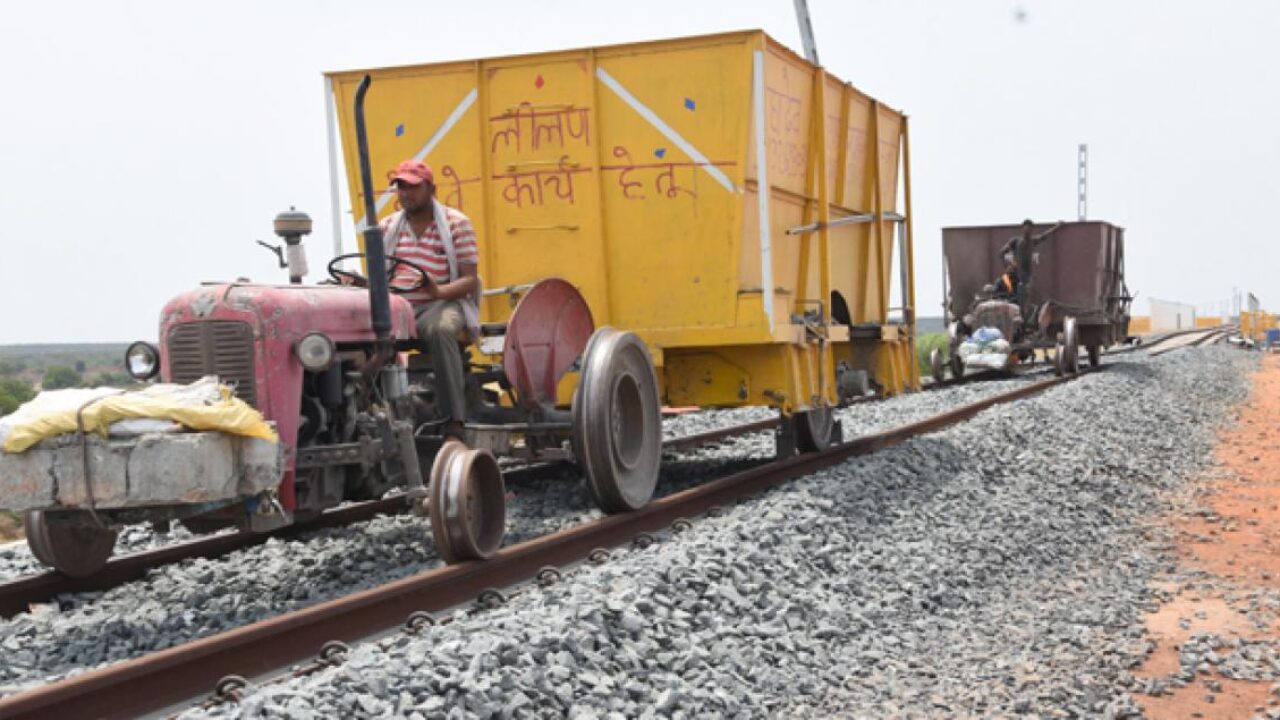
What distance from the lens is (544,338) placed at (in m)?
7.20

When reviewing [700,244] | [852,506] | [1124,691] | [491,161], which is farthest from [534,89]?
[1124,691]

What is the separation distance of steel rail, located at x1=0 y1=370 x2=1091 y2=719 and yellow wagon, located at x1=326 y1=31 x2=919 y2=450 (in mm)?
1302

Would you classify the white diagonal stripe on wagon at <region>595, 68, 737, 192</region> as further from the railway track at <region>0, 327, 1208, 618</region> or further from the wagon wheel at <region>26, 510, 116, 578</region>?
the wagon wheel at <region>26, 510, 116, 578</region>

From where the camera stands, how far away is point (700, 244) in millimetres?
8070

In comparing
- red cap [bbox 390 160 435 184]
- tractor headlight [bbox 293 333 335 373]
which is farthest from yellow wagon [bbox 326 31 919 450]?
tractor headlight [bbox 293 333 335 373]

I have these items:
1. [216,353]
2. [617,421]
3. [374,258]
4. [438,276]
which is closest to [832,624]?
[617,421]

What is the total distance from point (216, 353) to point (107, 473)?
792mm

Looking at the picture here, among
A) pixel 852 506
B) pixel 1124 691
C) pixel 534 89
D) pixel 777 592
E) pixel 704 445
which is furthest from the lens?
pixel 704 445

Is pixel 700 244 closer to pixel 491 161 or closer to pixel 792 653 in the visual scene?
pixel 491 161

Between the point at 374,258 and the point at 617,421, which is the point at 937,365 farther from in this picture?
the point at 374,258

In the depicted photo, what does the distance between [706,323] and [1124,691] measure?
3808mm

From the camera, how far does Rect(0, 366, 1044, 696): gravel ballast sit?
5094 millimetres

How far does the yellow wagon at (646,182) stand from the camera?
8.00 metres

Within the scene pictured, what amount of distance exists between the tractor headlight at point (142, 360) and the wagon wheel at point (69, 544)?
27.5 inches
